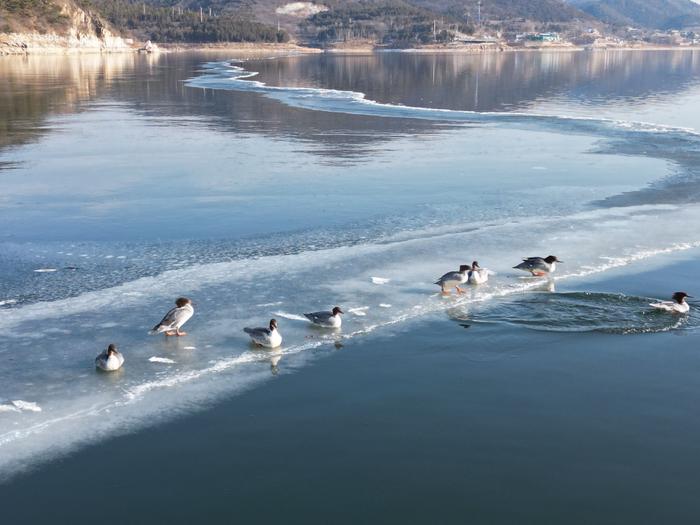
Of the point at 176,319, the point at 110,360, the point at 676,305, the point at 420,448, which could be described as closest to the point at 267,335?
the point at 176,319

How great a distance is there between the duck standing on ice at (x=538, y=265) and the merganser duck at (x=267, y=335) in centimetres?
535

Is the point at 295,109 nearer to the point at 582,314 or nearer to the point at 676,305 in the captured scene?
the point at 582,314

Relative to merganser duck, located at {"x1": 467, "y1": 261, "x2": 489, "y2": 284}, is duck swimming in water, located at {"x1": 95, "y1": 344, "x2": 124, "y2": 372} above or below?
below

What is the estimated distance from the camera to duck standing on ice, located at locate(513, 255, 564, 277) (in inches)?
549

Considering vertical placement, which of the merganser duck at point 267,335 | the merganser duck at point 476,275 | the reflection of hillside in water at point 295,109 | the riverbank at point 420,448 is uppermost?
the reflection of hillside in water at point 295,109

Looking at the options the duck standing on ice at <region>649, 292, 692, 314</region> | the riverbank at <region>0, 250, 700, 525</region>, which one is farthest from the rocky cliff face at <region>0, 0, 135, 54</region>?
the riverbank at <region>0, 250, 700, 525</region>

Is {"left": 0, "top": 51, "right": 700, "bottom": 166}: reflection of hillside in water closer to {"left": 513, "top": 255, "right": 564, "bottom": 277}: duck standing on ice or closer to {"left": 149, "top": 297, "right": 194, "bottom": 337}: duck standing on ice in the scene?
{"left": 513, "top": 255, "right": 564, "bottom": 277}: duck standing on ice

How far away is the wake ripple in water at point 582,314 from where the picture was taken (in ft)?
39.3

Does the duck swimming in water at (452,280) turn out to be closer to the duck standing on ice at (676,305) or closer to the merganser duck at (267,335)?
the duck standing on ice at (676,305)

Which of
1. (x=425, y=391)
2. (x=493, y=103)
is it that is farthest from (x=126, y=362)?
(x=493, y=103)

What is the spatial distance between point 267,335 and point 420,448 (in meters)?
3.30

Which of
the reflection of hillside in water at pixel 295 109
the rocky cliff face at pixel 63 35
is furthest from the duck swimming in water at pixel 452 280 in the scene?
the rocky cliff face at pixel 63 35

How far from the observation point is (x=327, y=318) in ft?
38.1

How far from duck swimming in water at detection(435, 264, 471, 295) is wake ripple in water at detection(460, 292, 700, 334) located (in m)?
0.69
